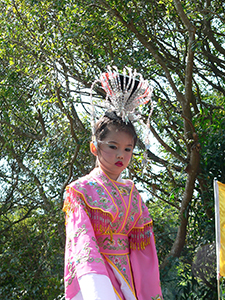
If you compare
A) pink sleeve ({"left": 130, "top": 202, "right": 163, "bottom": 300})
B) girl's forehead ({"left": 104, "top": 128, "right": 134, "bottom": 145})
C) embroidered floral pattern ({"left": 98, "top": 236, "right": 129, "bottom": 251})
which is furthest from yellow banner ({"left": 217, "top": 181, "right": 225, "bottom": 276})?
girl's forehead ({"left": 104, "top": 128, "right": 134, "bottom": 145})

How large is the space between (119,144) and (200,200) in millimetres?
2681

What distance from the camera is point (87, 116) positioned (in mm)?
4805

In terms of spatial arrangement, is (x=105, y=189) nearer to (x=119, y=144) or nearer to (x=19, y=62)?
(x=119, y=144)

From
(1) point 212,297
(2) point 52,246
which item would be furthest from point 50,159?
(1) point 212,297

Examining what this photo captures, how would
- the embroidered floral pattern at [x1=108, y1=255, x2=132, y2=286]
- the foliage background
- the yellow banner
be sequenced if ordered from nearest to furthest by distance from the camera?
the embroidered floral pattern at [x1=108, y1=255, x2=132, y2=286]
the yellow banner
the foliage background

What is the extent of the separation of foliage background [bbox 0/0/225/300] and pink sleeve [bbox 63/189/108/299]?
2125 mm

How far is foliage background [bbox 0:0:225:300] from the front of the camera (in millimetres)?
4027

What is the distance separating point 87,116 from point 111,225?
123 inches

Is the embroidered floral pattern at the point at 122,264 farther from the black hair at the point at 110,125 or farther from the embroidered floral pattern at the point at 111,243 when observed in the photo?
the black hair at the point at 110,125

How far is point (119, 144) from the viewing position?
188cm

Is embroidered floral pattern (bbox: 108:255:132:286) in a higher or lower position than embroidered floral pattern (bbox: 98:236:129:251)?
lower

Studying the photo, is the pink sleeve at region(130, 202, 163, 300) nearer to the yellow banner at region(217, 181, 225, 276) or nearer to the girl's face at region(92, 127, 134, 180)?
the girl's face at region(92, 127, 134, 180)

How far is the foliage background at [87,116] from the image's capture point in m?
4.03

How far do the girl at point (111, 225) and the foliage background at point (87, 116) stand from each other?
6.20 feet
